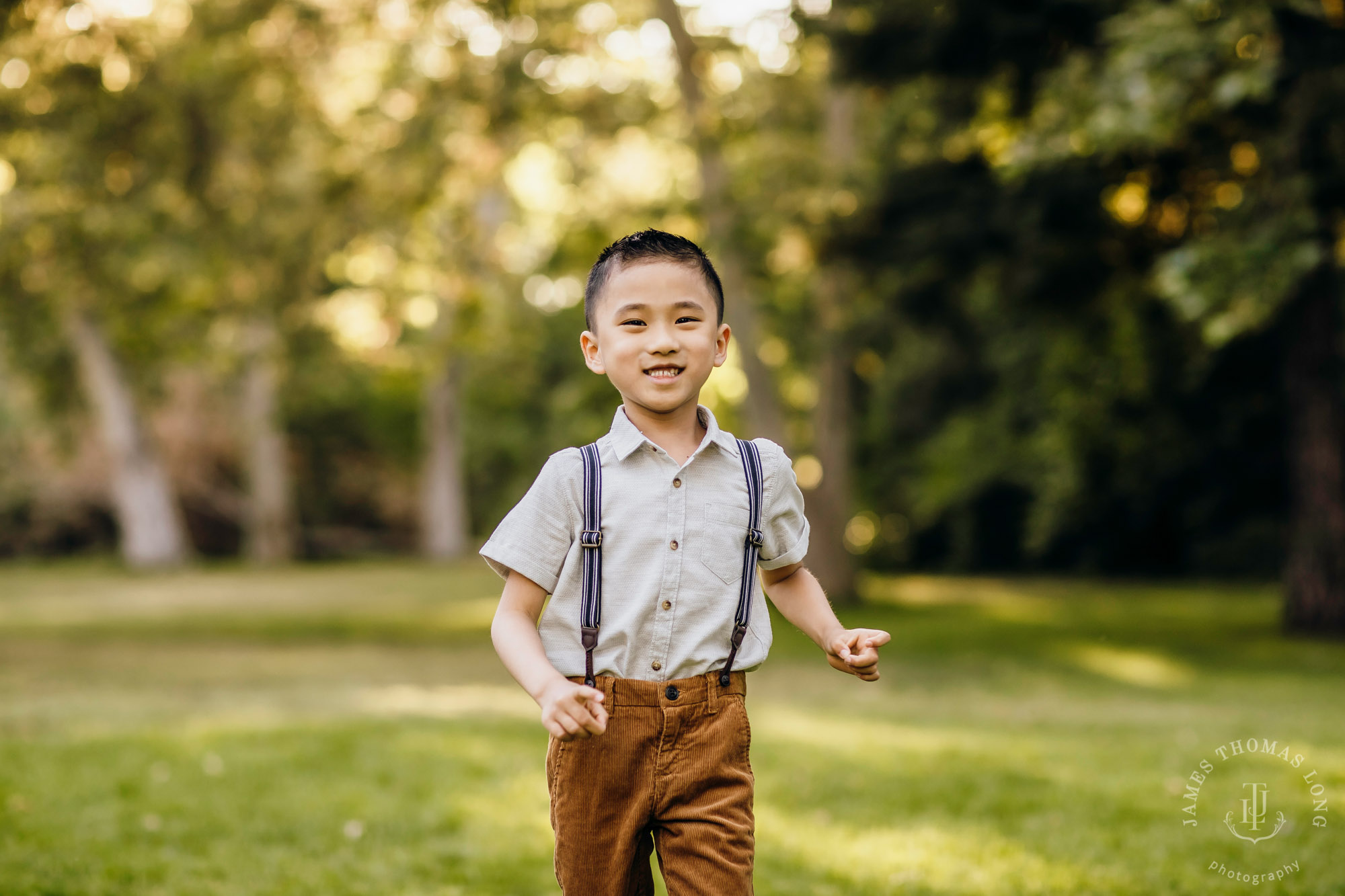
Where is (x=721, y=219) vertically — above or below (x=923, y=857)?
above

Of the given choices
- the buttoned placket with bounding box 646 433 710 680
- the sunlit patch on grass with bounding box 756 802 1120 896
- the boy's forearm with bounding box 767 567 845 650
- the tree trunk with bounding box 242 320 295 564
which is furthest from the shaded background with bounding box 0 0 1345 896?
the tree trunk with bounding box 242 320 295 564

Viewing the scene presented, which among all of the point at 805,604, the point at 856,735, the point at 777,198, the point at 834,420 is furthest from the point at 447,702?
Result: the point at 834,420

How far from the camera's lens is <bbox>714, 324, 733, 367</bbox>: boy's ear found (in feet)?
8.45

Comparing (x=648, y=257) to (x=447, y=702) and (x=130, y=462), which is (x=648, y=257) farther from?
(x=130, y=462)

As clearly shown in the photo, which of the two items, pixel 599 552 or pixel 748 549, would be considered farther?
pixel 748 549

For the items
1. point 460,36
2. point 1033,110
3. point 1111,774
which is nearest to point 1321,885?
point 1111,774

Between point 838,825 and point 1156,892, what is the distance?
1.34 meters

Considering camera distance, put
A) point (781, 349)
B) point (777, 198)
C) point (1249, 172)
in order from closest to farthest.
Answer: point (1249, 172), point (777, 198), point (781, 349)

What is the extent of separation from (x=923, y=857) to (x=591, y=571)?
2.75 meters

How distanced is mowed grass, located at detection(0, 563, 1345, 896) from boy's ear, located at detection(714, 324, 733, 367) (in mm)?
2394

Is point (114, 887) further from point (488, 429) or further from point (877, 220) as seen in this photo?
point (488, 429)

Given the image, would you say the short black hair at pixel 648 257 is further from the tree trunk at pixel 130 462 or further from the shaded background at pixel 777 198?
the tree trunk at pixel 130 462

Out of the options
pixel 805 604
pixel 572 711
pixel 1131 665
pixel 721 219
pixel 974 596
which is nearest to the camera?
pixel 572 711

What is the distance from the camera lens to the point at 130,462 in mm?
28688
